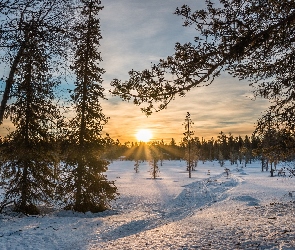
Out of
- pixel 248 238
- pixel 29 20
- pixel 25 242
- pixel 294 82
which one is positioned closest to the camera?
pixel 29 20

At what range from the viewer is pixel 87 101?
19484 millimetres

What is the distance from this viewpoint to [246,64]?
8430 millimetres

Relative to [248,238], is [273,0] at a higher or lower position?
higher

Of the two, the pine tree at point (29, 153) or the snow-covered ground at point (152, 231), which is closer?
the snow-covered ground at point (152, 231)

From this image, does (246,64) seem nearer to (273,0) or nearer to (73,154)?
(273,0)

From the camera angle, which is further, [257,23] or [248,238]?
[248,238]

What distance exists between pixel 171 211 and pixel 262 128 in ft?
44.2

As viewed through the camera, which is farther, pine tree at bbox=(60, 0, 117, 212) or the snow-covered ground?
pine tree at bbox=(60, 0, 117, 212)

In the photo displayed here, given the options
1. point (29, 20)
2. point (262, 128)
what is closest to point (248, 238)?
point (262, 128)

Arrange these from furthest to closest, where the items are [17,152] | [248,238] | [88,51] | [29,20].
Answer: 1. [88,51]
2. [17,152]
3. [248,238]
4. [29,20]

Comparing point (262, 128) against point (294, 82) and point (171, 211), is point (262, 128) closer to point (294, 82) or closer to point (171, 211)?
point (294, 82)

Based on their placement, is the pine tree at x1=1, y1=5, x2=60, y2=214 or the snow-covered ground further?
the pine tree at x1=1, y1=5, x2=60, y2=214

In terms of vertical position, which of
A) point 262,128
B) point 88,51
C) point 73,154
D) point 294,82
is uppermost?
point 88,51

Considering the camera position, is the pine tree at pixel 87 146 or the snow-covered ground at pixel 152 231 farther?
the pine tree at pixel 87 146
